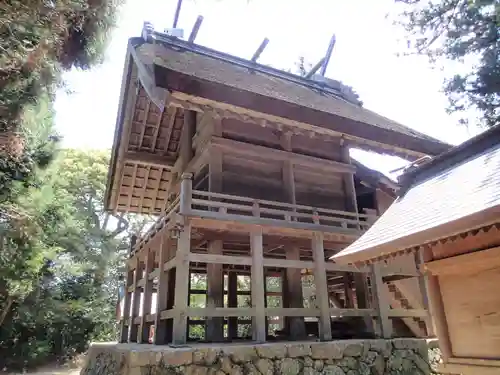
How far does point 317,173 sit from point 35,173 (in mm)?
8551

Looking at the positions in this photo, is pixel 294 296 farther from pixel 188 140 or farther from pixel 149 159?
pixel 149 159

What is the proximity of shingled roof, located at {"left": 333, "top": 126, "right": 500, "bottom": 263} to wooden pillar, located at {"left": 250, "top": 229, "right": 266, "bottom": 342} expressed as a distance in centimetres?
282

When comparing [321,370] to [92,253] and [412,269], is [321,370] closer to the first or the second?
[412,269]

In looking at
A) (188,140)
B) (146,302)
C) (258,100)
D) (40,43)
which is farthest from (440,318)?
(188,140)

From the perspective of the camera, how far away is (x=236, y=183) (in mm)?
8016

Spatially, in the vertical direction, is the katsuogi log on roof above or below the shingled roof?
above

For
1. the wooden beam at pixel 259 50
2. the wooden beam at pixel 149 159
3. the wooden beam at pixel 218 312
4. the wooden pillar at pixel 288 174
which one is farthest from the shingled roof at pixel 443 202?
the wooden beam at pixel 259 50

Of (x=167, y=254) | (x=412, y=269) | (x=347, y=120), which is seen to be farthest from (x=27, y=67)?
(x=412, y=269)

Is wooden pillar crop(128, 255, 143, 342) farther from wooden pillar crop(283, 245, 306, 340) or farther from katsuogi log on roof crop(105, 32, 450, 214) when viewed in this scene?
wooden pillar crop(283, 245, 306, 340)

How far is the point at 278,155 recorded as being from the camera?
848cm

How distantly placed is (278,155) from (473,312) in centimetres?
567

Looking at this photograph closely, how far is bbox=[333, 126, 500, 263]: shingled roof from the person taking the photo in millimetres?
2887

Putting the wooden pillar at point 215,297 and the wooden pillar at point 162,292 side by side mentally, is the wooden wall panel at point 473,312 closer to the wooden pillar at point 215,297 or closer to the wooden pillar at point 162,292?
the wooden pillar at point 215,297

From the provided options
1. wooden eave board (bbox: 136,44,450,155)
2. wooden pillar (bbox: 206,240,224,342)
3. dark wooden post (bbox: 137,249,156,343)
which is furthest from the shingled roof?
dark wooden post (bbox: 137,249,156,343)
